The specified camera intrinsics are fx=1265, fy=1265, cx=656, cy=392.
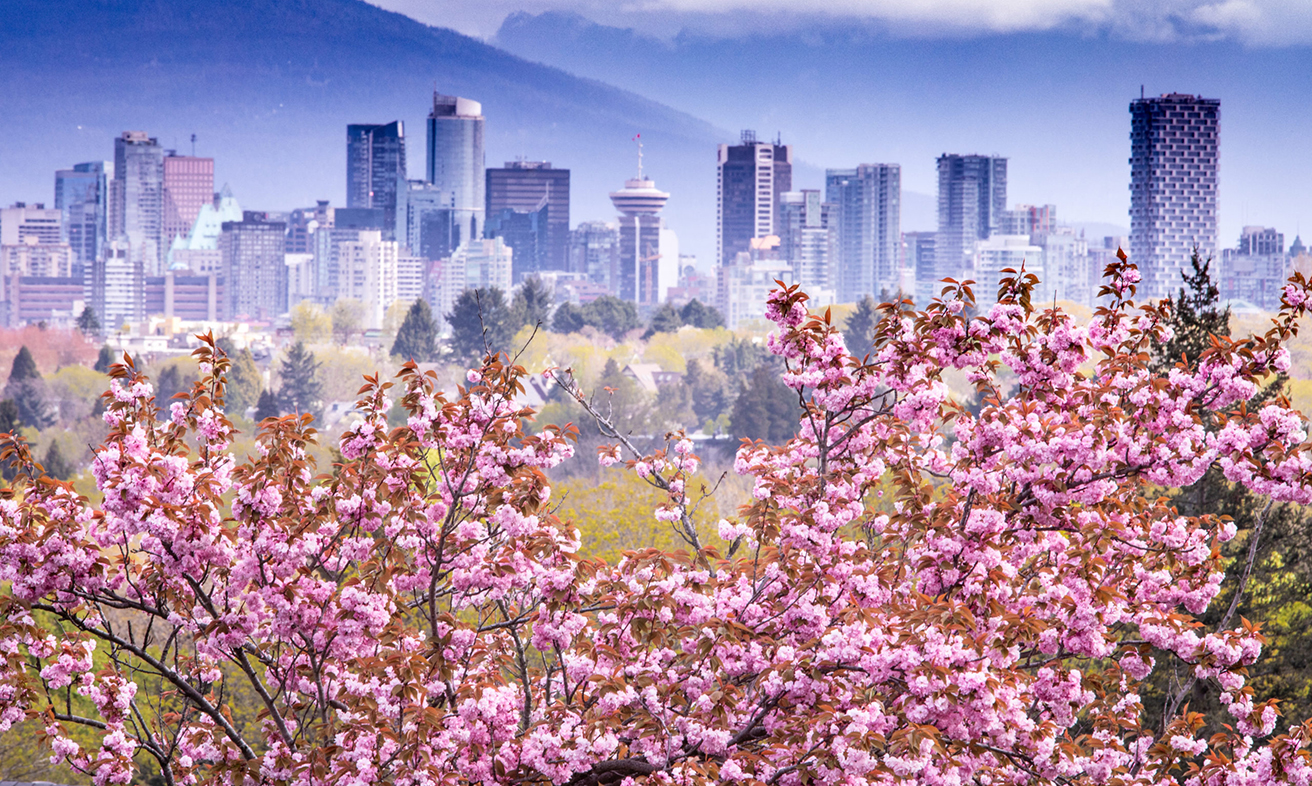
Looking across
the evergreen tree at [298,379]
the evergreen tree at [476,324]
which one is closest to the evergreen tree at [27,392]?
the evergreen tree at [298,379]

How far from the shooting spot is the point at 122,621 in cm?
2078

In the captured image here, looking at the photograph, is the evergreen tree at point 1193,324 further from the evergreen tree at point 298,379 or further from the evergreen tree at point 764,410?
the evergreen tree at point 298,379

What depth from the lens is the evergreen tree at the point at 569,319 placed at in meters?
111

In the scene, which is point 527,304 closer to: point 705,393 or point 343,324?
point 705,393

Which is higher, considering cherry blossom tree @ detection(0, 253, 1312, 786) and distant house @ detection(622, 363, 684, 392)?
cherry blossom tree @ detection(0, 253, 1312, 786)

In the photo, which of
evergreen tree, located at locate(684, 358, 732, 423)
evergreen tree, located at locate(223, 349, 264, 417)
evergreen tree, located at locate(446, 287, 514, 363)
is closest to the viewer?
evergreen tree, located at locate(223, 349, 264, 417)

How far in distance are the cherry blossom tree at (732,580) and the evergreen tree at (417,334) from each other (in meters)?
87.1

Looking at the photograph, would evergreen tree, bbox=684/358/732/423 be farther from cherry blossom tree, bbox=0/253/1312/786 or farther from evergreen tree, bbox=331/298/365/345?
cherry blossom tree, bbox=0/253/1312/786

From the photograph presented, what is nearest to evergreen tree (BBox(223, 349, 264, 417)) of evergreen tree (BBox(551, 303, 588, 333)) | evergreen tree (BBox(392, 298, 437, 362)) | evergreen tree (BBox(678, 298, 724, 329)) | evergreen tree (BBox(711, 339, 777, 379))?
evergreen tree (BBox(392, 298, 437, 362))

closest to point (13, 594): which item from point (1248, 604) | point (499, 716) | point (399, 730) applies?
point (399, 730)

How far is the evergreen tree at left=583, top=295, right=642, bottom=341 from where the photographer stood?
111375 mm

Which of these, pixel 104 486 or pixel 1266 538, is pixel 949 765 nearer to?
pixel 104 486

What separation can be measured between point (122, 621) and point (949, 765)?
19.0 meters

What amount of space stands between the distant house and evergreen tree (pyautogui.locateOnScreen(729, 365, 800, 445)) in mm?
32118
